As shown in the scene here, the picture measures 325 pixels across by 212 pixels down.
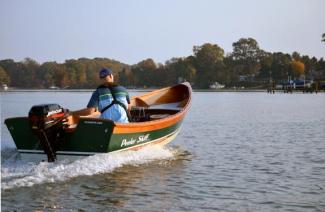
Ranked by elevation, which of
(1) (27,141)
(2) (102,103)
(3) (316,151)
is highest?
(2) (102,103)

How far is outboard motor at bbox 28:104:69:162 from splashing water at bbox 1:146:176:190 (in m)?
0.39

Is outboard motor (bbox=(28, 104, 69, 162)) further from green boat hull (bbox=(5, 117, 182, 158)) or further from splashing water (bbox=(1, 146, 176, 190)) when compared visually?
splashing water (bbox=(1, 146, 176, 190))

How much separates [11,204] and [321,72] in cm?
16670

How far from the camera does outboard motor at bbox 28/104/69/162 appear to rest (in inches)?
468

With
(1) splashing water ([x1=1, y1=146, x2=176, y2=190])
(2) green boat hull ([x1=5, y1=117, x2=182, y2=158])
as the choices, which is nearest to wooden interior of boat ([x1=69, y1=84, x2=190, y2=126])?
(1) splashing water ([x1=1, y1=146, x2=176, y2=190])

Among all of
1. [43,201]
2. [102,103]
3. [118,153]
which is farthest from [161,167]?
[43,201]

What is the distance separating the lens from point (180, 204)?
10227 millimetres

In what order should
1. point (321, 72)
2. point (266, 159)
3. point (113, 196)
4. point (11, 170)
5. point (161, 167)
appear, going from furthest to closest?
point (321, 72) → point (266, 159) → point (161, 167) → point (11, 170) → point (113, 196)

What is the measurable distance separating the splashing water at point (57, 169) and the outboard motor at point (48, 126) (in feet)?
1.27

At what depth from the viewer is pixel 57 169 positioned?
1198 cm

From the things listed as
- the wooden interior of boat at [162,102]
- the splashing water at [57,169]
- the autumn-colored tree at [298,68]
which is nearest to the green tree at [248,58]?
the autumn-colored tree at [298,68]

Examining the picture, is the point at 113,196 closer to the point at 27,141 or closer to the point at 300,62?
the point at 27,141

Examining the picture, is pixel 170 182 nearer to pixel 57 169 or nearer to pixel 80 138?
pixel 80 138

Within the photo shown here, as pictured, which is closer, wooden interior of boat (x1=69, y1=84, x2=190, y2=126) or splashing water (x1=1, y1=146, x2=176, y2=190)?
splashing water (x1=1, y1=146, x2=176, y2=190)
